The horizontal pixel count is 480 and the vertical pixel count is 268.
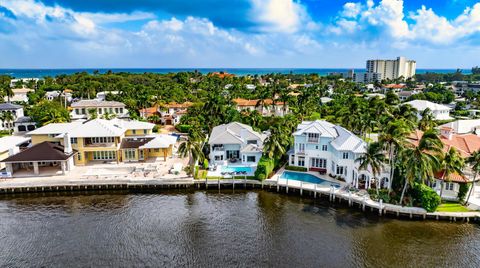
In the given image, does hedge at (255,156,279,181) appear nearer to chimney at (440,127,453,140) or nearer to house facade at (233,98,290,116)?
chimney at (440,127,453,140)

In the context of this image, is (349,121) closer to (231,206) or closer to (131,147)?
(231,206)

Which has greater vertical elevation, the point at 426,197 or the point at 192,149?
the point at 192,149

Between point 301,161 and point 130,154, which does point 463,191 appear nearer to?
point 301,161

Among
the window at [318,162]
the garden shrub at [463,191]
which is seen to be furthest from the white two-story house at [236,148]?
the garden shrub at [463,191]

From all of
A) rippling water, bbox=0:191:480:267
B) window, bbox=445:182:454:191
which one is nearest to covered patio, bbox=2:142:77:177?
rippling water, bbox=0:191:480:267

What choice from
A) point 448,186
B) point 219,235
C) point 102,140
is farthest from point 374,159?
point 102,140

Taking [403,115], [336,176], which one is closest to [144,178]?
[336,176]
